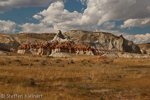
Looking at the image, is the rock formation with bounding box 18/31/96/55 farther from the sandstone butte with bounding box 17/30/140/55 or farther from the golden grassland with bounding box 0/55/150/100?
the golden grassland with bounding box 0/55/150/100

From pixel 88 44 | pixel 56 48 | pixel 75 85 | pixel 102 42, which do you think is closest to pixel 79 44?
pixel 88 44

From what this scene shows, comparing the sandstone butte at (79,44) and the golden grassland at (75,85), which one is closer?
the golden grassland at (75,85)

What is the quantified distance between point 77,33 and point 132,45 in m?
59.5

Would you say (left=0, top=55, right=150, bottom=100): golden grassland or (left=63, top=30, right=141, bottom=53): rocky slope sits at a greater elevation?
(left=63, top=30, right=141, bottom=53): rocky slope

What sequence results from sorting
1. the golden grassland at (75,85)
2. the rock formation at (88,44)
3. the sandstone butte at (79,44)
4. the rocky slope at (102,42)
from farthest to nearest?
the rocky slope at (102,42), the rock formation at (88,44), the sandstone butte at (79,44), the golden grassland at (75,85)

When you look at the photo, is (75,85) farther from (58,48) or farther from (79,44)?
(79,44)

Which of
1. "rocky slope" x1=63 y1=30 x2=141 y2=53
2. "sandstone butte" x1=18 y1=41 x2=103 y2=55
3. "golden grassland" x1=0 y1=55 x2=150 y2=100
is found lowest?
"golden grassland" x1=0 y1=55 x2=150 y2=100

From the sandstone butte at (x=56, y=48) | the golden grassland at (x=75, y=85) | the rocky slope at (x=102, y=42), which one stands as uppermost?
the rocky slope at (x=102, y=42)

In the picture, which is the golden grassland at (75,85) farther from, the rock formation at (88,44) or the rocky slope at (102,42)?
the rocky slope at (102,42)

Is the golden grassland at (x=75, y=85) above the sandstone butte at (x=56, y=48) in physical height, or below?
below

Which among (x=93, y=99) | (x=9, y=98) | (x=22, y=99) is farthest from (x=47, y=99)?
(x=93, y=99)

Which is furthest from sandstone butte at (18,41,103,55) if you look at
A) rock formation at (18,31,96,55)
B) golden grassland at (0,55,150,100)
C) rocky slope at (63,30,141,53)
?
golden grassland at (0,55,150,100)

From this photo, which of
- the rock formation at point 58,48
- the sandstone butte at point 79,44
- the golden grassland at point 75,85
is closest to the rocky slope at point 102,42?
the sandstone butte at point 79,44

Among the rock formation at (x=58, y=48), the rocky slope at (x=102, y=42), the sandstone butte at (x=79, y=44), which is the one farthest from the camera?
the rocky slope at (x=102, y=42)
